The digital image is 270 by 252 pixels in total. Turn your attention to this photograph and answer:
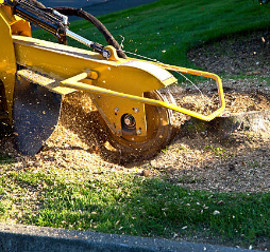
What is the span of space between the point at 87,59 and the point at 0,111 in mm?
1142

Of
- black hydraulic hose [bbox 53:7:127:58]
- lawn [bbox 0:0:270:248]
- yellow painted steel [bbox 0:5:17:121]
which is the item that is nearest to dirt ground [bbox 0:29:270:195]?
lawn [bbox 0:0:270:248]

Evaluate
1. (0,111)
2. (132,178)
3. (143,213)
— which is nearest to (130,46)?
(0,111)

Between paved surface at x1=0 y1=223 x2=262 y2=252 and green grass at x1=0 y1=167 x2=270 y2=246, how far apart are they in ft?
0.90

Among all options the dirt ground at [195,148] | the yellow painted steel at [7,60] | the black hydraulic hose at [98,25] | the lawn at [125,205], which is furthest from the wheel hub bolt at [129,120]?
the yellow painted steel at [7,60]

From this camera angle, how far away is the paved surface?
8.79 ft

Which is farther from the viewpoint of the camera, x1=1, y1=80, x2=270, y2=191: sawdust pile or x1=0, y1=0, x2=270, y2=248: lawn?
x1=1, y1=80, x2=270, y2=191: sawdust pile

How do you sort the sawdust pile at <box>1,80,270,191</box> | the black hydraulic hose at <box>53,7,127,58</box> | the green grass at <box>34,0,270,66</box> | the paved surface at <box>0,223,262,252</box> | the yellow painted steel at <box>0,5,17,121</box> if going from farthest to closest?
the green grass at <box>34,0,270,66</box>, the black hydraulic hose at <box>53,7,127,58</box>, the yellow painted steel at <box>0,5,17,121</box>, the sawdust pile at <box>1,80,270,191</box>, the paved surface at <box>0,223,262,252</box>

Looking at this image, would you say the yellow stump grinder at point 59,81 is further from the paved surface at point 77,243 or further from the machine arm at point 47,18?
the paved surface at point 77,243

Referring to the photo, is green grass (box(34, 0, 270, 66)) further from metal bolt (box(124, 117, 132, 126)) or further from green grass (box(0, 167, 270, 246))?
green grass (box(0, 167, 270, 246))

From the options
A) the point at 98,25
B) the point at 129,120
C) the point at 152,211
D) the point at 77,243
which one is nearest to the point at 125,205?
the point at 152,211

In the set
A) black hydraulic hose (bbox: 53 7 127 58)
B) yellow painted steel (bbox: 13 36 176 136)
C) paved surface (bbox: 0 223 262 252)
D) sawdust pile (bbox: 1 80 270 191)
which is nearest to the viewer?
paved surface (bbox: 0 223 262 252)

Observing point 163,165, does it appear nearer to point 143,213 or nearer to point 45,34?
point 143,213

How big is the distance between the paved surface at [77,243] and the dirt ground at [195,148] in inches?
43.1

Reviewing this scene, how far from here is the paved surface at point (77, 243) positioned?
2.68 m
